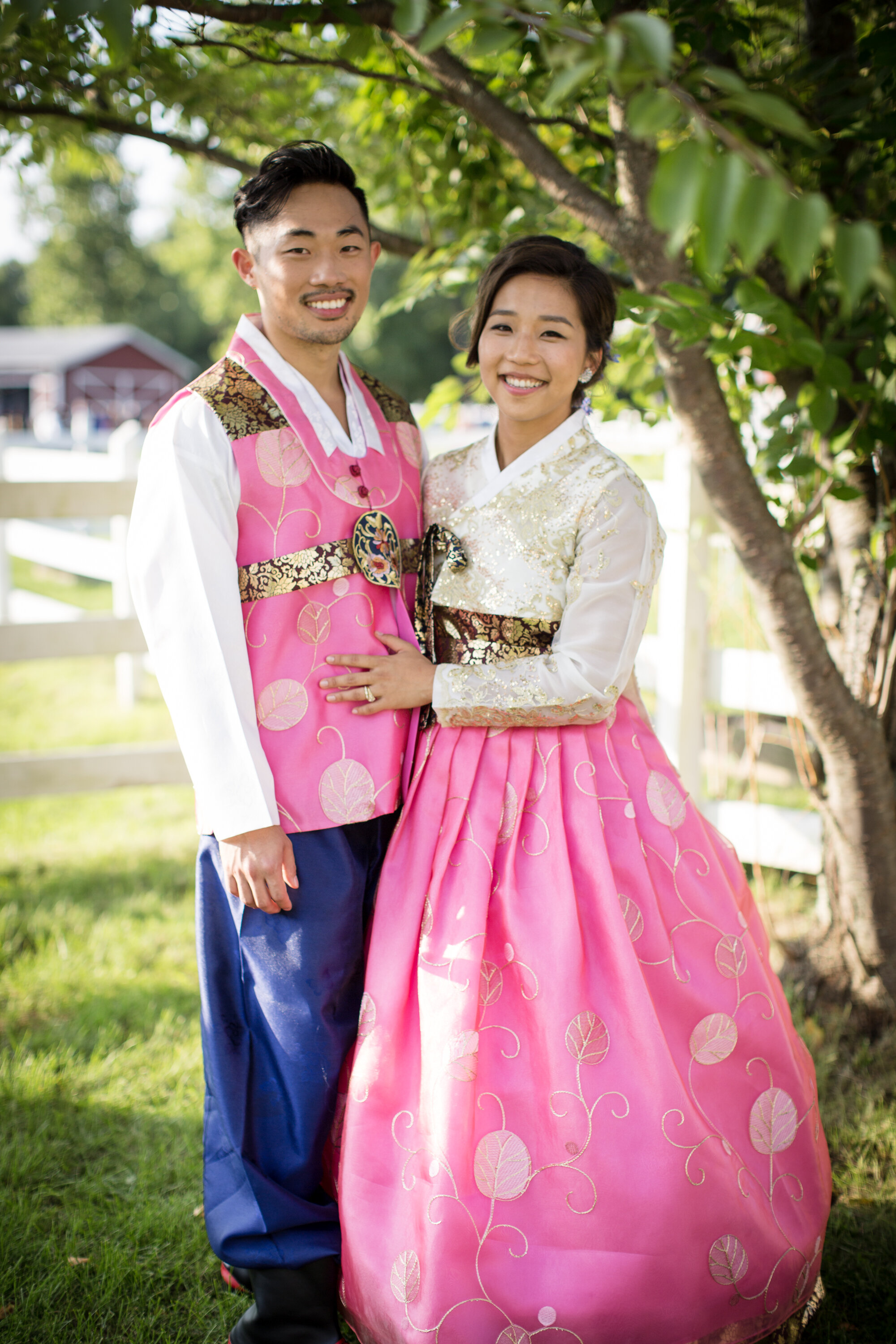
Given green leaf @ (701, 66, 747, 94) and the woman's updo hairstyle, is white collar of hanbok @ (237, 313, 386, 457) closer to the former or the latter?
the woman's updo hairstyle

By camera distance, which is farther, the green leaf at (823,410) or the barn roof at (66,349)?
the barn roof at (66,349)

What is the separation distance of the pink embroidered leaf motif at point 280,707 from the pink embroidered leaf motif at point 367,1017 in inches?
19.3

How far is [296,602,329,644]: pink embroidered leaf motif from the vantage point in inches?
69.8

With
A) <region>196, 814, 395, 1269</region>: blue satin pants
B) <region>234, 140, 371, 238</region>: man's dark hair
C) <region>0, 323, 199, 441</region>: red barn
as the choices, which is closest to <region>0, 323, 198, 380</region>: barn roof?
<region>0, 323, 199, 441</region>: red barn

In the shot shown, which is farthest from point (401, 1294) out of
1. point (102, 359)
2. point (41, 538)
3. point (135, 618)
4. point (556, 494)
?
point (102, 359)

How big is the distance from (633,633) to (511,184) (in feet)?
5.60

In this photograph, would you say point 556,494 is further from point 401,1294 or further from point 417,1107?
point 401,1294

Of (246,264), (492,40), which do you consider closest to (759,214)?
(492,40)

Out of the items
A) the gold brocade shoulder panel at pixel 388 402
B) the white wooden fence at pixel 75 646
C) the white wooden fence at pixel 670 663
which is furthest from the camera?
the white wooden fence at pixel 75 646

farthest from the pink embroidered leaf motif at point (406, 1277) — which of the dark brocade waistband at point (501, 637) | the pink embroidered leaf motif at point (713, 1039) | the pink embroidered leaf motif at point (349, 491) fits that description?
the pink embroidered leaf motif at point (349, 491)

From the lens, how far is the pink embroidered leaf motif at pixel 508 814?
177 centimetres

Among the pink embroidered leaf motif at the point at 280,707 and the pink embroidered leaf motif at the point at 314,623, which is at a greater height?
the pink embroidered leaf motif at the point at 314,623

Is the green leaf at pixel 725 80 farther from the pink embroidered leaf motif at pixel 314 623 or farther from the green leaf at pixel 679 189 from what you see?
the pink embroidered leaf motif at pixel 314 623

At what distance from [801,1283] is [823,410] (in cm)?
160
